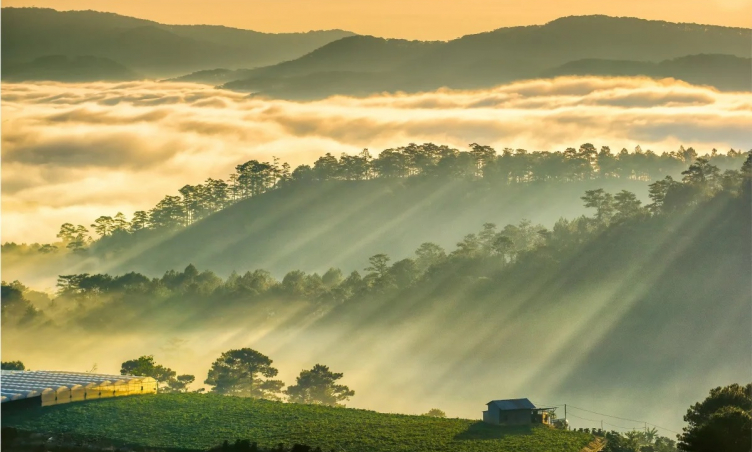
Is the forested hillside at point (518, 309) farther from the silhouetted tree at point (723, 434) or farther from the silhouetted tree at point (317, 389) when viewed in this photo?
the silhouetted tree at point (723, 434)

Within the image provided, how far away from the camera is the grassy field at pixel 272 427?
70875 millimetres

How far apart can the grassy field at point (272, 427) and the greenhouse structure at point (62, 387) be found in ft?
4.52

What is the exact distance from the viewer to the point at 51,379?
88750 millimetres

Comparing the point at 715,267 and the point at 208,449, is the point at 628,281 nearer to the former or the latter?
the point at 715,267

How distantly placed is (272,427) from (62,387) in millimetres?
17795

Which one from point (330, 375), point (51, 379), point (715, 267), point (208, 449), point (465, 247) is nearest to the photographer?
point (208, 449)

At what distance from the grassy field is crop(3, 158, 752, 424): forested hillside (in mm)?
47502

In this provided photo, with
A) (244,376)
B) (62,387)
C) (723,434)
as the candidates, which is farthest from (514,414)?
(244,376)

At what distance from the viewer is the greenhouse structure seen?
267ft

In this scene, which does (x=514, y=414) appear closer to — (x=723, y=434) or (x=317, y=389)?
(x=723, y=434)

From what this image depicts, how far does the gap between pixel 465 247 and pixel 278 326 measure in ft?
98.9

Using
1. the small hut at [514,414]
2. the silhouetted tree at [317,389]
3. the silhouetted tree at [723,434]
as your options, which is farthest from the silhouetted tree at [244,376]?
the silhouetted tree at [723,434]

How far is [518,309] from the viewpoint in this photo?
149 m

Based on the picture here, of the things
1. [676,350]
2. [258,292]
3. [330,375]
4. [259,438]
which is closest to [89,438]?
[259,438]
